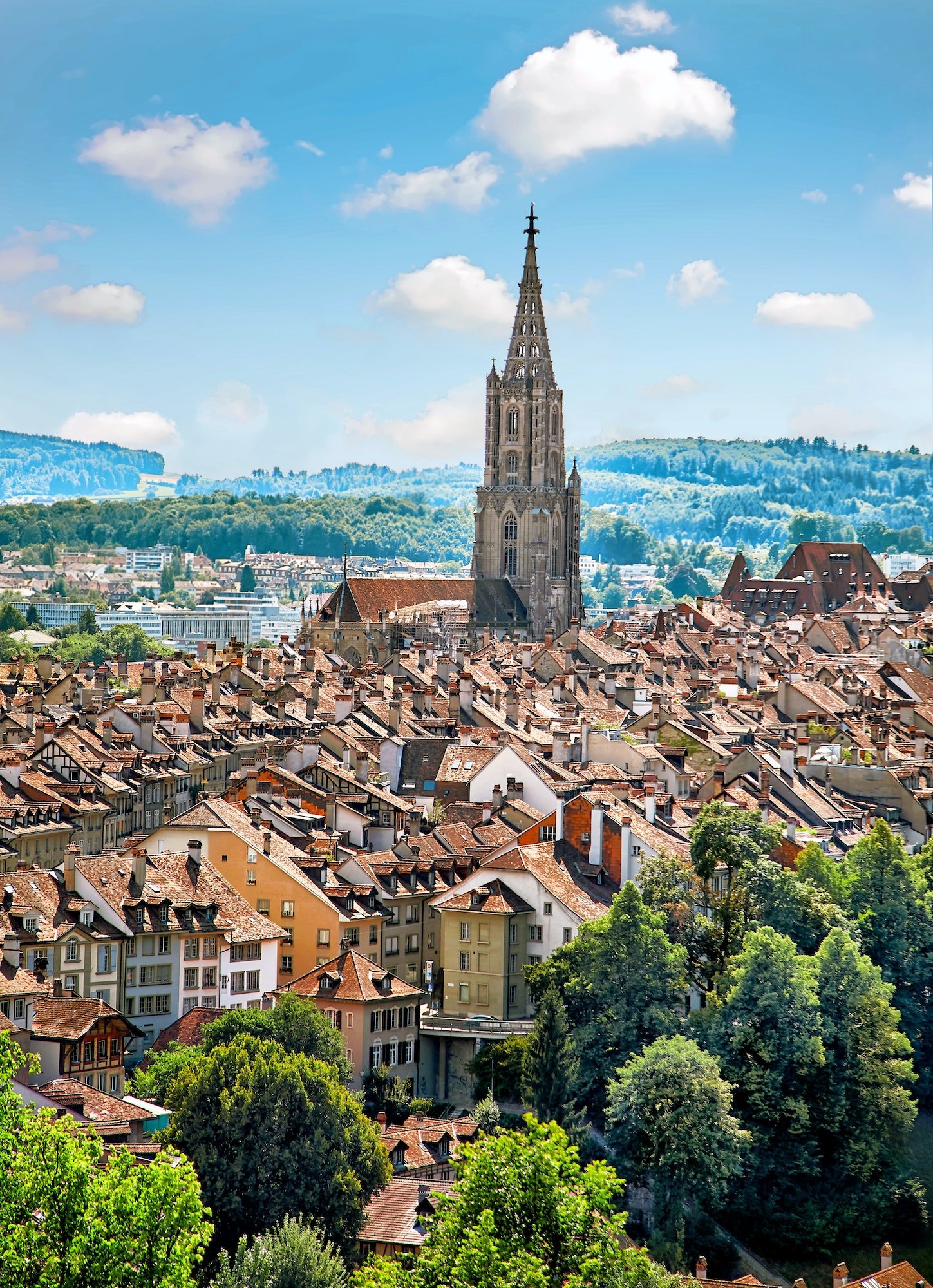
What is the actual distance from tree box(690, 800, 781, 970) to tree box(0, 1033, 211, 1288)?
2781 cm

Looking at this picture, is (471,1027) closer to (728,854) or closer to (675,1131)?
(728,854)

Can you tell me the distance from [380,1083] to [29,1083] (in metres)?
10.7

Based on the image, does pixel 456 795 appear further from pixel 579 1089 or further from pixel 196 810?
Answer: pixel 579 1089

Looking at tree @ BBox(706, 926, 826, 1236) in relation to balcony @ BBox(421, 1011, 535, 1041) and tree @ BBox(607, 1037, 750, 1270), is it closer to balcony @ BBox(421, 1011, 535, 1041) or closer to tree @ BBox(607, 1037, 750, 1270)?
tree @ BBox(607, 1037, 750, 1270)

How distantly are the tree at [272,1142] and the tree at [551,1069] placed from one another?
17.2ft

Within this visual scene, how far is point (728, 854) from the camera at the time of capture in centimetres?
7388

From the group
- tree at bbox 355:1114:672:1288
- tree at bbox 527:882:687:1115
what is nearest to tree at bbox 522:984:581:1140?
tree at bbox 527:882:687:1115

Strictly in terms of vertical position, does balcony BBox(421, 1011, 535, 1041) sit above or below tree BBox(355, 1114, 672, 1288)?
below

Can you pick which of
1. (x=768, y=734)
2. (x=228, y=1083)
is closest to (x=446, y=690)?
(x=768, y=734)

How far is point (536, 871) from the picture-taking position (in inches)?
2970

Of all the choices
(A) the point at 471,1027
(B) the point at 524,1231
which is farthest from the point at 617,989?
(B) the point at 524,1231

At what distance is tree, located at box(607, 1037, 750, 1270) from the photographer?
206 ft

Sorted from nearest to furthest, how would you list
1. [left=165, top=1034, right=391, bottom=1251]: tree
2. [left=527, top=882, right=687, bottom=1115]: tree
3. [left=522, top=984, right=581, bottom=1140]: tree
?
[left=165, top=1034, right=391, bottom=1251]: tree, [left=522, top=984, right=581, bottom=1140]: tree, [left=527, top=882, right=687, bottom=1115]: tree

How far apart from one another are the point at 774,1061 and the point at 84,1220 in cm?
2678
